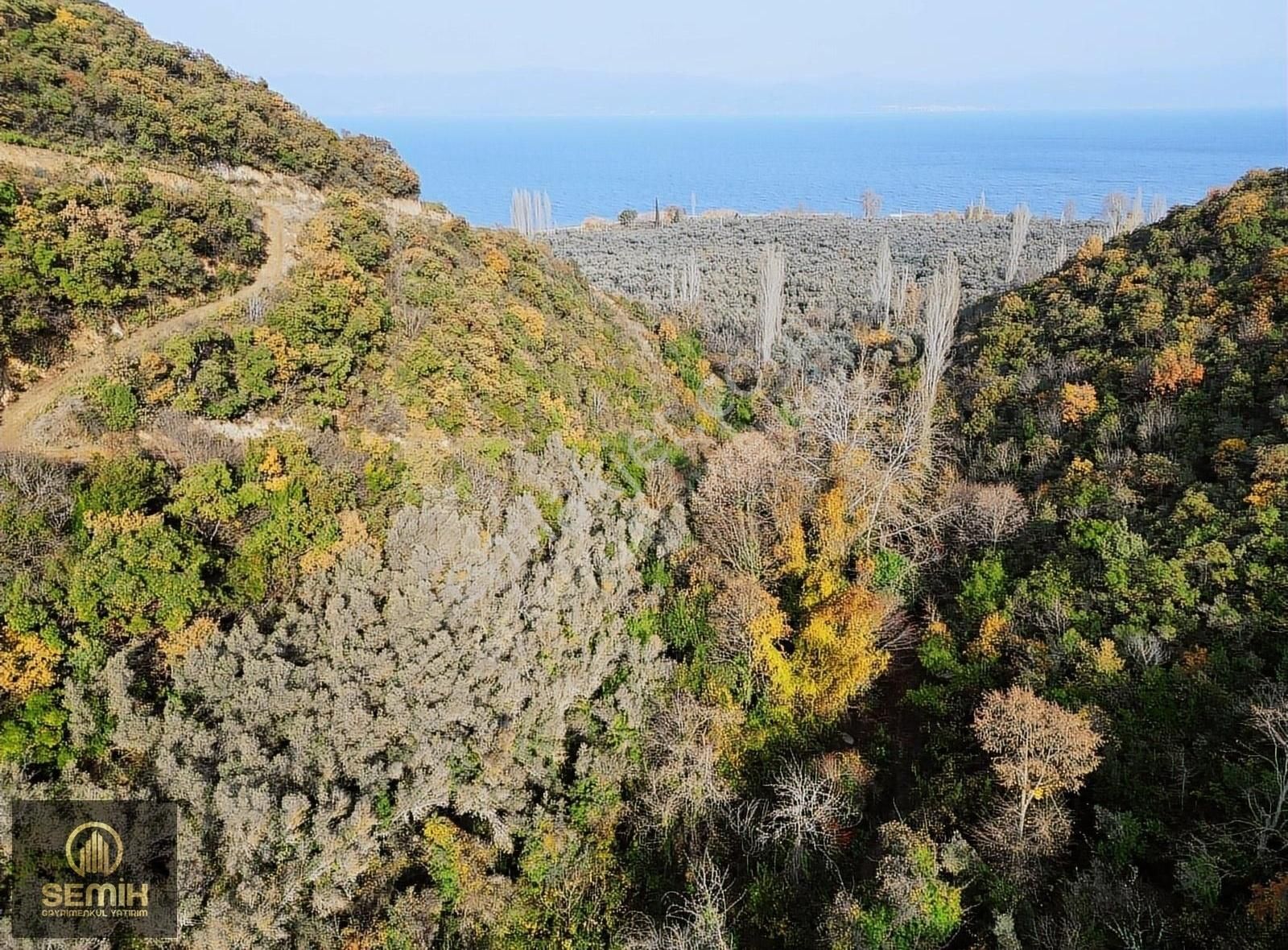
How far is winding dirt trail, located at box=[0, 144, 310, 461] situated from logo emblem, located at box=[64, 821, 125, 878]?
32.7 feet

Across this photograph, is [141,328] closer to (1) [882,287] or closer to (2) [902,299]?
(2) [902,299]

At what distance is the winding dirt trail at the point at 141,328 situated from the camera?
18484 mm

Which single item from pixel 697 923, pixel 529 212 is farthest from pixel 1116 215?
pixel 697 923

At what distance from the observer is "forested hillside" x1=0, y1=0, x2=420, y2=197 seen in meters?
27.9

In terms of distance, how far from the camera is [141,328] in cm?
2245

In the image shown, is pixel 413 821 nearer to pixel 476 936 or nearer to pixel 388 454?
pixel 476 936

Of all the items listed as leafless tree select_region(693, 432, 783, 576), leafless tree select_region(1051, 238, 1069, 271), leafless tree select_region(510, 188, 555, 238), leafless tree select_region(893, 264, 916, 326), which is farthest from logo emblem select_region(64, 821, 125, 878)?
leafless tree select_region(1051, 238, 1069, 271)

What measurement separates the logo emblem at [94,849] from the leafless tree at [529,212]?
223 feet

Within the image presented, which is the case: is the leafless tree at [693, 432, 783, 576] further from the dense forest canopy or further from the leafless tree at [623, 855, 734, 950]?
the leafless tree at [623, 855, 734, 950]

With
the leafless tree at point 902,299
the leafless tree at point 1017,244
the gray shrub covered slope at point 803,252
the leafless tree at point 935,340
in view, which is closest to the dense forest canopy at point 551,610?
the leafless tree at point 935,340

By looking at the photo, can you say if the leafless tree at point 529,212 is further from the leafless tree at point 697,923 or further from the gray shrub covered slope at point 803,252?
the leafless tree at point 697,923

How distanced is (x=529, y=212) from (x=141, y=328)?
60624 millimetres

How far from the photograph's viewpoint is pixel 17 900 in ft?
39.2

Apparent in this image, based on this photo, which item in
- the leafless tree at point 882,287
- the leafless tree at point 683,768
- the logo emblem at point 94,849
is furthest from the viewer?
the leafless tree at point 882,287
